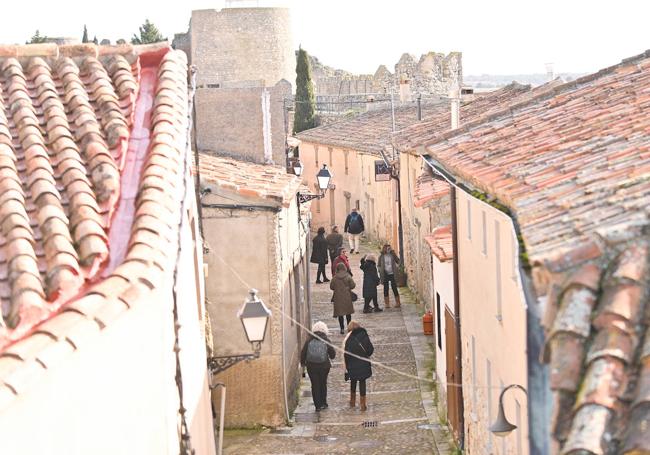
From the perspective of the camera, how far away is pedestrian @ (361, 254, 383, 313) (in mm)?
25158

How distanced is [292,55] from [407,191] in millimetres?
43681

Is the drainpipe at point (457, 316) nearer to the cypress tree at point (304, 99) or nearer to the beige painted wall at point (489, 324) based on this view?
the beige painted wall at point (489, 324)

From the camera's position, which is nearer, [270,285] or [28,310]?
[28,310]

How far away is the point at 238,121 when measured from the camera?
21.2m

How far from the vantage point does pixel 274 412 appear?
17453 millimetres

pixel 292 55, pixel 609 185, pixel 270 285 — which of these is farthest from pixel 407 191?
pixel 292 55

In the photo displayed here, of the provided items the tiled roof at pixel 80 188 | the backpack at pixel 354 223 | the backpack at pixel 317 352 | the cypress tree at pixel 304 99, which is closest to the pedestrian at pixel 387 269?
the backpack at pixel 354 223

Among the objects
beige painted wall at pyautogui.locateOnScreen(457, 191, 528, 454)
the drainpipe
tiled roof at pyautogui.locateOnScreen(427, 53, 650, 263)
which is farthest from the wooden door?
tiled roof at pyautogui.locateOnScreen(427, 53, 650, 263)

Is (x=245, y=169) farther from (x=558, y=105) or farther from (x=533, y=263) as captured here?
(x=533, y=263)

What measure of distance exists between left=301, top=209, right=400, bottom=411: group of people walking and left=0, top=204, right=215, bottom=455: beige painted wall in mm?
6785

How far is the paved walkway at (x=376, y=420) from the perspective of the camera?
16.2 m

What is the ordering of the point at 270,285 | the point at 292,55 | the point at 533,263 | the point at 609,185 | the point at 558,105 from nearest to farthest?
the point at 533,263 → the point at 609,185 → the point at 558,105 → the point at 270,285 → the point at 292,55

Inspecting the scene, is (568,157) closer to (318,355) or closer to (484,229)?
(484,229)

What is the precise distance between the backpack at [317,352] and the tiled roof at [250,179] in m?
1.98
